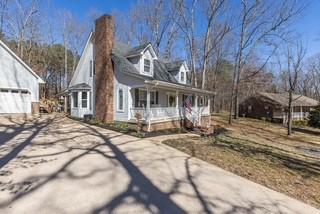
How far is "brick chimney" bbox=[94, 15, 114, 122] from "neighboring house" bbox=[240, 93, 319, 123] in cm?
2638

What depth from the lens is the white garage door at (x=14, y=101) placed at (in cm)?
1656

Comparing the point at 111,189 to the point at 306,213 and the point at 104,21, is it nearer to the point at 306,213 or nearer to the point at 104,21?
the point at 306,213

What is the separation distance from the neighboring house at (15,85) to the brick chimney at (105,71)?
6059 mm

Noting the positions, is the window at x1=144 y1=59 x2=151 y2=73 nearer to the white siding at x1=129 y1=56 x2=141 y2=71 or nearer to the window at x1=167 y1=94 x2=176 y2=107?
the white siding at x1=129 y1=56 x2=141 y2=71

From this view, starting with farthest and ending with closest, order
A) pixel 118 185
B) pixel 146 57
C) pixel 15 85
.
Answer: pixel 146 57 < pixel 15 85 < pixel 118 185

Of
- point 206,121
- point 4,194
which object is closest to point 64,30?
point 206,121

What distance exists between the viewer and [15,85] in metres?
17.2

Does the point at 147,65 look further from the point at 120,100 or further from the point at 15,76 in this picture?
the point at 15,76

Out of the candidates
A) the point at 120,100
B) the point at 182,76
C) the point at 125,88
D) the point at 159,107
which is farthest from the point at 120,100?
the point at 182,76

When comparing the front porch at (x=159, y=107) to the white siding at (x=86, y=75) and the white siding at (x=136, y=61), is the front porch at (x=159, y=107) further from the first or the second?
the white siding at (x=86, y=75)

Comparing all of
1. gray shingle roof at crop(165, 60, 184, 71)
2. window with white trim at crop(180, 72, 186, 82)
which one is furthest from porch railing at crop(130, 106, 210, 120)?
gray shingle roof at crop(165, 60, 184, 71)

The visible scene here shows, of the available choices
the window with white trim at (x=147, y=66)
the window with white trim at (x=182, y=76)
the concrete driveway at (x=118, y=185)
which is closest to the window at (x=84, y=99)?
the window with white trim at (x=147, y=66)

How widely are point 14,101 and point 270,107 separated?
1322 inches

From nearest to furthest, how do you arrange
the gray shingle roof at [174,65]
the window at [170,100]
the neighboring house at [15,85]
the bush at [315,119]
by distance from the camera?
the neighboring house at [15,85] < the window at [170,100] < the gray shingle roof at [174,65] < the bush at [315,119]
